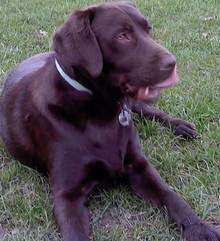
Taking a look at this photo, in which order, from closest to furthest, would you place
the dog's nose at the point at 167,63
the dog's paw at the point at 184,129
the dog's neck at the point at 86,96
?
the dog's nose at the point at 167,63 → the dog's neck at the point at 86,96 → the dog's paw at the point at 184,129

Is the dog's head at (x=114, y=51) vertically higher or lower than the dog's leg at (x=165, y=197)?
higher

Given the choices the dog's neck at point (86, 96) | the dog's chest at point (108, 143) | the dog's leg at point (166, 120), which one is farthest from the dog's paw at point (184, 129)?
the dog's neck at point (86, 96)

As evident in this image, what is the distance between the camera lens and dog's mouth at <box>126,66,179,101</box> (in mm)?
2921

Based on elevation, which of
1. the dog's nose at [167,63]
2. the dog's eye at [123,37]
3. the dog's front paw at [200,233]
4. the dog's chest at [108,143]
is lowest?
the dog's front paw at [200,233]

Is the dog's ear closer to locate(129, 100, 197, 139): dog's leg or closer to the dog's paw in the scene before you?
locate(129, 100, 197, 139): dog's leg

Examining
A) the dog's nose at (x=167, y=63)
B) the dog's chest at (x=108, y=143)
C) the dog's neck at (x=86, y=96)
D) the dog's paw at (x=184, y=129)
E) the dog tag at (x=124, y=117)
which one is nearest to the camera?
the dog's nose at (x=167, y=63)

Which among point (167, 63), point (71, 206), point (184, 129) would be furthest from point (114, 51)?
point (184, 129)

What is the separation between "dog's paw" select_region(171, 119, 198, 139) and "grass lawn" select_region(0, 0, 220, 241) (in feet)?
0.16

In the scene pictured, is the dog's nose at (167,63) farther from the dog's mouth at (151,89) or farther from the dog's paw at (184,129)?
the dog's paw at (184,129)

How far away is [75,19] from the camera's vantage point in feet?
9.62

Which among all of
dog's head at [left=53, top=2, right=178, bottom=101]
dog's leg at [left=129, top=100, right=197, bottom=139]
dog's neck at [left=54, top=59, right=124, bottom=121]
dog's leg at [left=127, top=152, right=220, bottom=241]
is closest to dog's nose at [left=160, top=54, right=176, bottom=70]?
dog's head at [left=53, top=2, right=178, bottom=101]

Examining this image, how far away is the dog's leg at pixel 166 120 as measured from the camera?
3.84m

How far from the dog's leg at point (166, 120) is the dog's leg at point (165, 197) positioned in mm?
622

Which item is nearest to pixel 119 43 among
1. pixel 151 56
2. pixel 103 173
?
pixel 151 56
